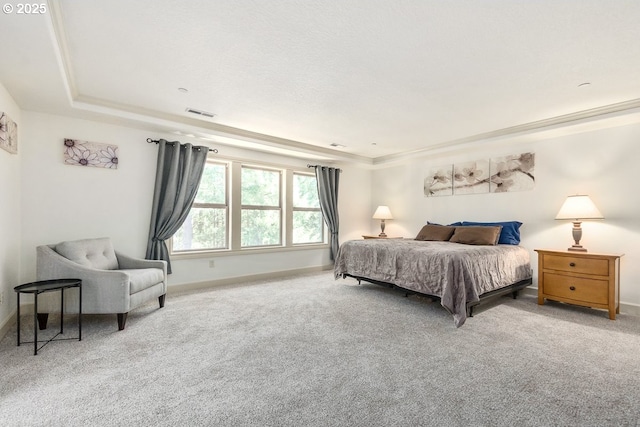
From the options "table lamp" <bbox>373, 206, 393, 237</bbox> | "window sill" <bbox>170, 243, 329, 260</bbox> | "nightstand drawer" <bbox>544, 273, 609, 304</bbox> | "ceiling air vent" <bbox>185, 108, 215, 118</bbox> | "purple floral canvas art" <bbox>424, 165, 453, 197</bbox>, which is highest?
"ceiling air vent" <bbox>185, 108, 215, 118</bbox>

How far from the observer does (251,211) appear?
5051mm

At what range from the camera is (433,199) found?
5508mm

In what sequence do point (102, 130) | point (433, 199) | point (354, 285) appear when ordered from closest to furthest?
point (102, 130)
point (354, 285)
point (433, 199)

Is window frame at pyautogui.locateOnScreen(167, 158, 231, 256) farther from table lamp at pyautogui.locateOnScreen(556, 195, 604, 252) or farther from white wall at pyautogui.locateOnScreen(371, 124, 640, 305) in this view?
table lamp at pyautogui.locateOnScreen(556, 195, 604, 252)

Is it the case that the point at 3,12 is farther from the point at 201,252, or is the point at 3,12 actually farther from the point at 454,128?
the point at 454,128

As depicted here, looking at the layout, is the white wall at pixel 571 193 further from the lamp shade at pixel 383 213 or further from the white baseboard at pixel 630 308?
the lamp shade at pixel 383 213

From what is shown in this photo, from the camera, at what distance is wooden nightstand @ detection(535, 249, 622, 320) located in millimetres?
3127

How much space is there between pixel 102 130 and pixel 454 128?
15.4ft

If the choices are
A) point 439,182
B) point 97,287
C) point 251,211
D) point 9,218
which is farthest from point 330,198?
point 9,218

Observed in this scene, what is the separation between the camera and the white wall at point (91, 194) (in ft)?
10.6

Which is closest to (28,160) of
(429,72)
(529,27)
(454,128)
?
(429,72)

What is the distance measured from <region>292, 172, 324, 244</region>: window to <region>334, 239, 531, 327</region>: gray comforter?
1497mm

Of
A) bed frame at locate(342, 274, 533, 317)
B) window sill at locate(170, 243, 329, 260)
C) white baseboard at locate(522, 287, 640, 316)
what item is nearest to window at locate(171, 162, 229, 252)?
window sill at locate(170, 243, 329, 260)

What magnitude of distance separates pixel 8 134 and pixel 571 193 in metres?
6.35
